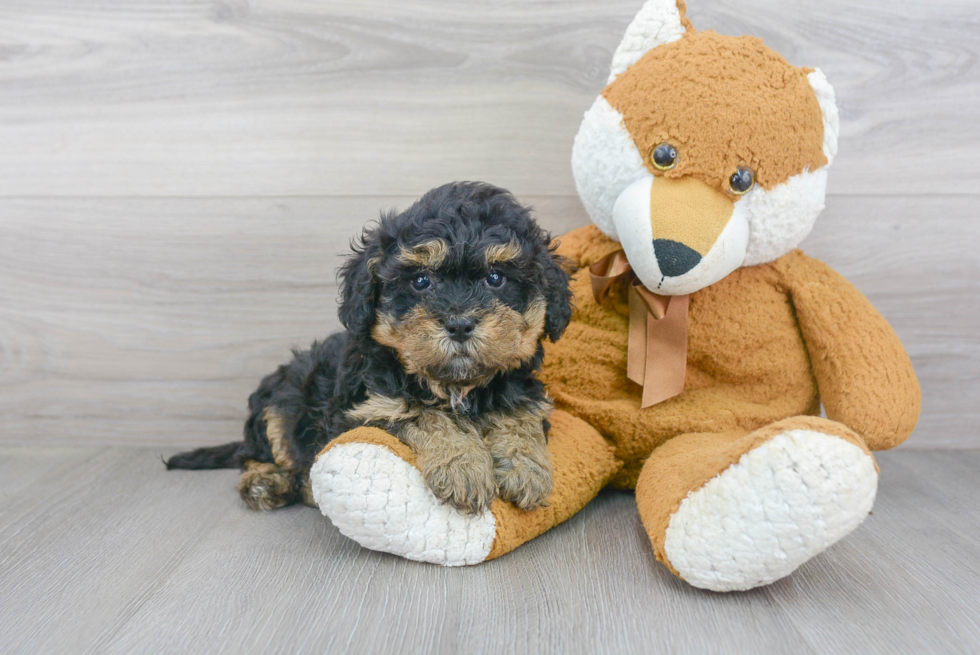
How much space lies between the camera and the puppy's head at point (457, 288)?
1.47 meters

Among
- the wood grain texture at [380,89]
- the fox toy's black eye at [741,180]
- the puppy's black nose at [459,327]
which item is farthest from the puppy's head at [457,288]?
the wood grain texture at [380,89]

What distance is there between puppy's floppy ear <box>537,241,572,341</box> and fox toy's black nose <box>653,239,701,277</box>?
0.74 ft

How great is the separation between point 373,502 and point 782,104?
128cm

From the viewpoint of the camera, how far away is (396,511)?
1472mm

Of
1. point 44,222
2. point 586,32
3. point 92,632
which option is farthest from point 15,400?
point 586,32

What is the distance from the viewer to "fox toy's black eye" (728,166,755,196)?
5.32 ft

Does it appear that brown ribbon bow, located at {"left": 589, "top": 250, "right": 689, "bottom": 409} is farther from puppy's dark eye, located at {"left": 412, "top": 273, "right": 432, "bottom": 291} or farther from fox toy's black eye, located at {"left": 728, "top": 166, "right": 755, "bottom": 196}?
puppy's dark eye, located at {"left": 412, "top": 273, "right": 432, "bottom": 291}

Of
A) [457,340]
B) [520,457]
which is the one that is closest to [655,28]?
[457,340]

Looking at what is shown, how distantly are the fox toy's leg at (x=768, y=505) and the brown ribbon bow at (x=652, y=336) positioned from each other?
→ 1.29 ft

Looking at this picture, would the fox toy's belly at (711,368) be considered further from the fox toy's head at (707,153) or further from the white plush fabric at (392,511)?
the white plush fabric at (392,511)

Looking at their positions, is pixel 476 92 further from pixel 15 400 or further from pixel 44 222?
pixel 15 400

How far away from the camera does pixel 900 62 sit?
221 cm

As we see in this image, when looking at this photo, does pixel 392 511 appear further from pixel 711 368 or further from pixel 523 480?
pixel 711 368

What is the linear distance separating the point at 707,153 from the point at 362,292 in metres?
0.85
